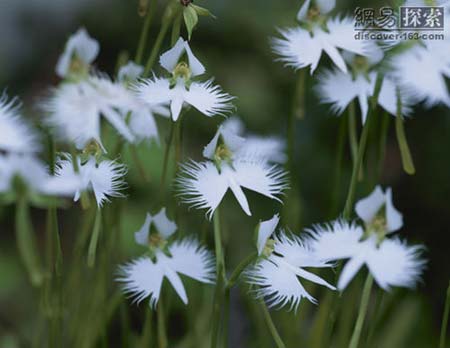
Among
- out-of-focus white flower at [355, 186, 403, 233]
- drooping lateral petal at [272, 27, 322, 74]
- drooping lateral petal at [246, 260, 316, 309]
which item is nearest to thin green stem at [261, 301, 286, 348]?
drooping lateral petal at [246, 260, 316, 309]

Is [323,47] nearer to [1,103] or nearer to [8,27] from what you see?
[1,103]

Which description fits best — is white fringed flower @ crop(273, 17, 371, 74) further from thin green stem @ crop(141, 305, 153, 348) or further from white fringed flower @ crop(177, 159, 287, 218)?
thin green stem @ crop(141, 305, 153, 348)

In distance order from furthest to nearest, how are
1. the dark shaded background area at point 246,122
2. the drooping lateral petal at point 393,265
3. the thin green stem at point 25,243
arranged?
1. the dark shaded background area at point 246,122
2. the drooping lateral petal at point 393,265
3. the thin green stem at point 25,243

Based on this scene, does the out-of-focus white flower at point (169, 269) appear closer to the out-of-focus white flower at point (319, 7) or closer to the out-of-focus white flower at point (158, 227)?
the out-of-focus white flower at point (158, 227)

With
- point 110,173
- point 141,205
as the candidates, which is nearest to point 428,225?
point 141,205

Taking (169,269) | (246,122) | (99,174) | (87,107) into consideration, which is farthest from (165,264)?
(246,122)

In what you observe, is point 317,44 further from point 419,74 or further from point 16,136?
point 16,136

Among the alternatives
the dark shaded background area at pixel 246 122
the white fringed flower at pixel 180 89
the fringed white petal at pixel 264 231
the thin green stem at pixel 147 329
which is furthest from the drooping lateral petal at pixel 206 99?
the dark shaded background area at pixel 246 122
